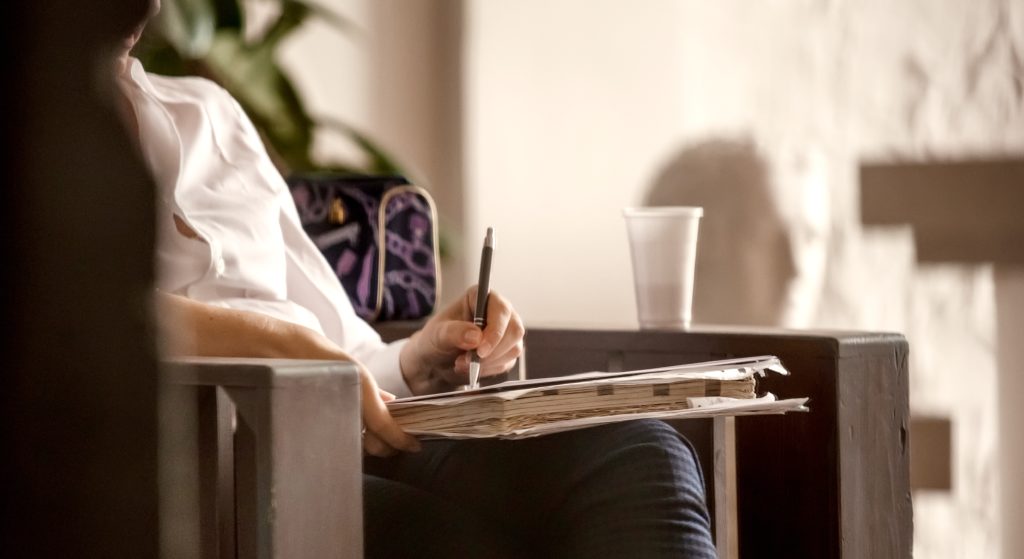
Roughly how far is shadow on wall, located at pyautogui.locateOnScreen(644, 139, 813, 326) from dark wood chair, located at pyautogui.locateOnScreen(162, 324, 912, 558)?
30.0 inches

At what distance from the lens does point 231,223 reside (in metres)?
1.25

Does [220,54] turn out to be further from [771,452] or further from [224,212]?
[771,452]

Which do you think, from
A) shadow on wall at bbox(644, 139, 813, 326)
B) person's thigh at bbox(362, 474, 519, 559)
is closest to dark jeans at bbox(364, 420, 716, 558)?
person's thigh at bbox(362, 474, 519, 559)

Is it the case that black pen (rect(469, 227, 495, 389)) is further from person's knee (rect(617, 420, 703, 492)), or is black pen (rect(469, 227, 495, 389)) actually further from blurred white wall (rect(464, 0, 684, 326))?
blurred white wall (rect(464, 0, 684, 326))

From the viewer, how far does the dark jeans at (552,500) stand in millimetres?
904

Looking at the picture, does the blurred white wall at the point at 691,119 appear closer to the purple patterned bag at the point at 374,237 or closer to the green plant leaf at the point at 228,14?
the green plant leaf at the point at 228,14

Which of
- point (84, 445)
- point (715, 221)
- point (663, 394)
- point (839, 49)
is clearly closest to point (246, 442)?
point (663, 394)

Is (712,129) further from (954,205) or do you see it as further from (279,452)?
(279,452)

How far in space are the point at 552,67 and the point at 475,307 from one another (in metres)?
1.88

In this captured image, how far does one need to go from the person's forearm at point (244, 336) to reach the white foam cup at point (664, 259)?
0.45 meters

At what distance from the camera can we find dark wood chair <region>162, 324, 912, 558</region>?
2.46 feet

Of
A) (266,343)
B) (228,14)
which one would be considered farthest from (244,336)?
(228,14)

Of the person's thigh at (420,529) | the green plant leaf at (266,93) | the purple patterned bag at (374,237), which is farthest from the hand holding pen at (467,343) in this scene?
the green plant leaf at (266,93)

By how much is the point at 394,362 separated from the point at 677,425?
303 mm
